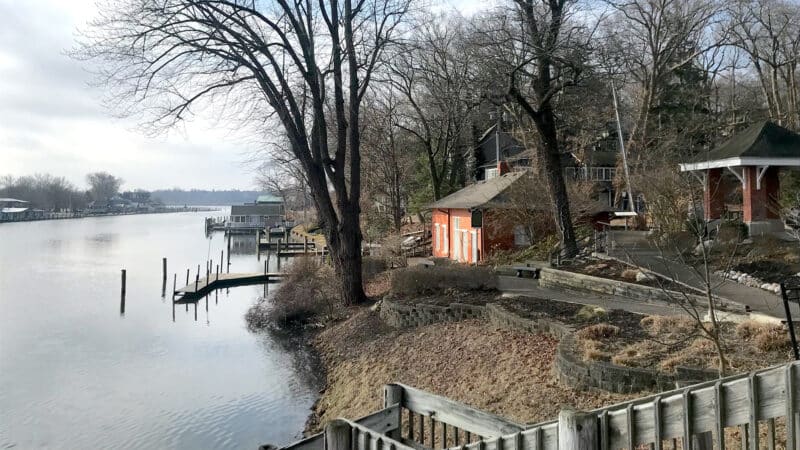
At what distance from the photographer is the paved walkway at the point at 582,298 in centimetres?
1242

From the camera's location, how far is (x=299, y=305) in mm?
21656

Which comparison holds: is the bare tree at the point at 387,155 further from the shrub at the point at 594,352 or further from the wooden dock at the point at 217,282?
the shrub at the point at 594,352

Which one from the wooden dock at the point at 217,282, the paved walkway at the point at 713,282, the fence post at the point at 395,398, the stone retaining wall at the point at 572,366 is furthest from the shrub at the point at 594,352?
the wooden dock at the point at 217,282

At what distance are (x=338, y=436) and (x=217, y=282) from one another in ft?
102

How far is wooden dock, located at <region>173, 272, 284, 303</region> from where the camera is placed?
3036 cm

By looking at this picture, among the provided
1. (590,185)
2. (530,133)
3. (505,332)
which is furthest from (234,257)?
(505,332)

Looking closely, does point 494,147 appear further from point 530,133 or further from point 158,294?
point 158,294

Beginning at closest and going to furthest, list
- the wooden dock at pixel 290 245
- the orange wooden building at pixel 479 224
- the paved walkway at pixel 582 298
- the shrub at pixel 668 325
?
the shrub at pixel 668 325 < the paved walkway at pixel 582 298 < the orange wooden building at pixel 479 224 < the wooden dock at pixel 290 245

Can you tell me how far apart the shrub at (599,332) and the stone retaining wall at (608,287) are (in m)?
1.95

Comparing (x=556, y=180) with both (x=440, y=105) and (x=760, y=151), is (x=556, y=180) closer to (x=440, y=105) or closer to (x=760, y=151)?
(x=760, y=151)

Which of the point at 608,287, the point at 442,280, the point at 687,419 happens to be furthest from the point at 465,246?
the point at 687,419

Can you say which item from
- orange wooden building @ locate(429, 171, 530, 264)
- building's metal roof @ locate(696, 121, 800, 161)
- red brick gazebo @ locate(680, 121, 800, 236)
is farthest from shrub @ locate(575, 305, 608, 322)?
orange wooden building @ locate(429, 171, 530, 264)

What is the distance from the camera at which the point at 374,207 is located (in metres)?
44.8

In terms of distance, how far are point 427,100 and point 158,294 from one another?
68.1 ft
